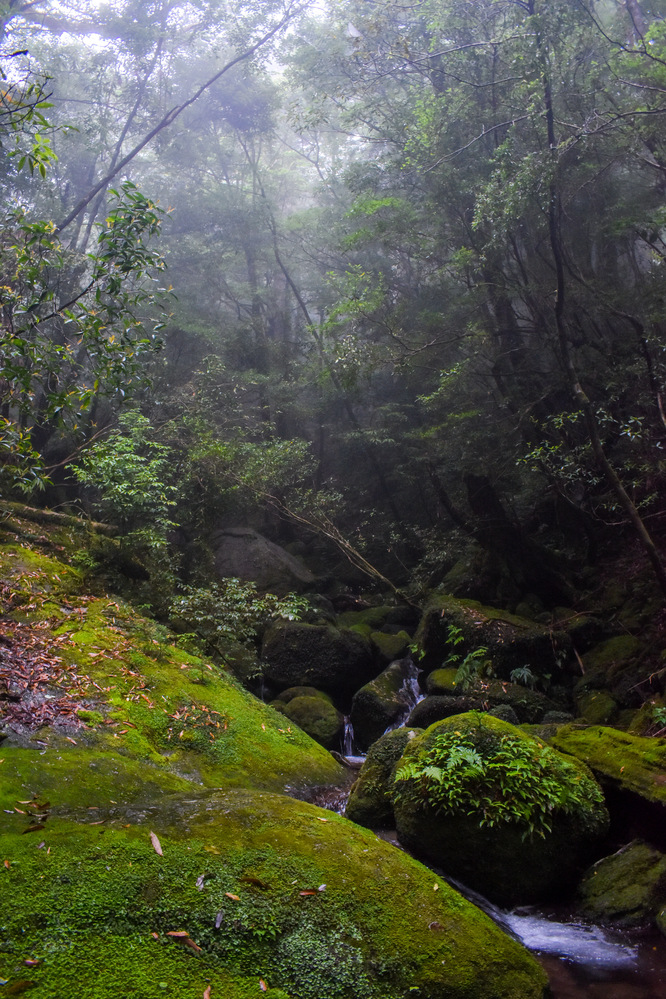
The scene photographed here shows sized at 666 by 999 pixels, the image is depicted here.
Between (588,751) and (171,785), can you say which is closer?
(171,785)

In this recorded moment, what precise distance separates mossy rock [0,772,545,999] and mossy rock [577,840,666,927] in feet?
5.77

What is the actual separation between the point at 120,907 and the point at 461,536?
13.0 metres

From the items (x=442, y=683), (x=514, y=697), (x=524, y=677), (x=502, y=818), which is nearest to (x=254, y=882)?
(x=502, y=818)

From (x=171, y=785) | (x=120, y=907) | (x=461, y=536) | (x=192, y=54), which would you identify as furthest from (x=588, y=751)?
(x=192, y=54)

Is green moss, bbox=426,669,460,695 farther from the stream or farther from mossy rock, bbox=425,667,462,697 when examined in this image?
the stream

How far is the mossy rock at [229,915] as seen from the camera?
2486mm

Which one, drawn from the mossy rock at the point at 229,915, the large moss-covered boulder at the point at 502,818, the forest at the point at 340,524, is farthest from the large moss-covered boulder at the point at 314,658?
the mossy rock at the point at 229,915

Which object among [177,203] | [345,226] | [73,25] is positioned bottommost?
[345,226]

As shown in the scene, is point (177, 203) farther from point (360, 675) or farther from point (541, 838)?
point (541, 838)

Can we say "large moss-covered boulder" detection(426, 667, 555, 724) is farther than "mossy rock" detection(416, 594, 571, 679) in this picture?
No

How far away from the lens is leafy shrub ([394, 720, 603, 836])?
485 centimetres

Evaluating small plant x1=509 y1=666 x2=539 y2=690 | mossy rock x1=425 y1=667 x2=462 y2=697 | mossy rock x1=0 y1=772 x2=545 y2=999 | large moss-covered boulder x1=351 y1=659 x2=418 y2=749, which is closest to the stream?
mossy rock x1=0 y1=772 x2=545 y2=999

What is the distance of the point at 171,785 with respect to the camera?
4578mm

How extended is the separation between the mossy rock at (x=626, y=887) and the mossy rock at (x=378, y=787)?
190cm
